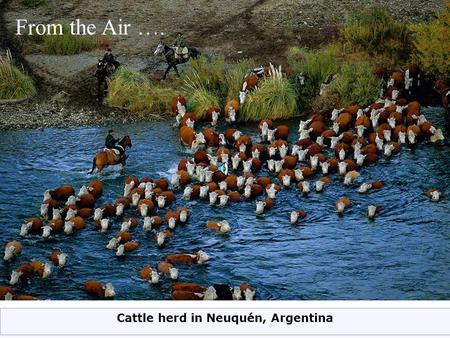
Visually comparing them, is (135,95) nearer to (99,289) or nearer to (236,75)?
(236,75)

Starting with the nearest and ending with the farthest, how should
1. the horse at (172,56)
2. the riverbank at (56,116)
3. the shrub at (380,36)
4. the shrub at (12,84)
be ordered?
1. the riverbank at (56,116)
2. the shrub at (12,84)
3. the horse at (172,56)
4. the shrub at (380,36)

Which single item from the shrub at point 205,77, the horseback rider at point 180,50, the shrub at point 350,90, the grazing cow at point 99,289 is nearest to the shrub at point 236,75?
the shrub at point 205,77

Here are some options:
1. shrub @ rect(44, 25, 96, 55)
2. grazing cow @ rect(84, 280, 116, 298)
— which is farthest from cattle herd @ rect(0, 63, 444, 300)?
shrub @ rect(44, 25, 96, 55)

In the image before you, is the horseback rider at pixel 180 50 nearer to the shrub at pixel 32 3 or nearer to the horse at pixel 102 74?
the horse at pixel 102 74

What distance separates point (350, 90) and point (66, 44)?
29.2 ft

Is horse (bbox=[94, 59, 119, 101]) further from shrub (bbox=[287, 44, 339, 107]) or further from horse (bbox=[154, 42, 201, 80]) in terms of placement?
shrub (bbox=[287, 44, 339, 107])

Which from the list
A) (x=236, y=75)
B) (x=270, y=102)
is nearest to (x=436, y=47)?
(x=270, y=102)

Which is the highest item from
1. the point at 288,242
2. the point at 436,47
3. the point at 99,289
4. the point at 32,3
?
the point at 32,3

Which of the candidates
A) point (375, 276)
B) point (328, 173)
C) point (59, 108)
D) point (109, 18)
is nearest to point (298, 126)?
point (328, 173)

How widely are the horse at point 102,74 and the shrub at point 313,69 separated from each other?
480 cm

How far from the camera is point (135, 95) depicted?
24672mm

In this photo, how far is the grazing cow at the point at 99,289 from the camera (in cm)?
1522

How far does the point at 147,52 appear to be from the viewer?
28.1 m

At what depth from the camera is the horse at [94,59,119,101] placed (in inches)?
966
